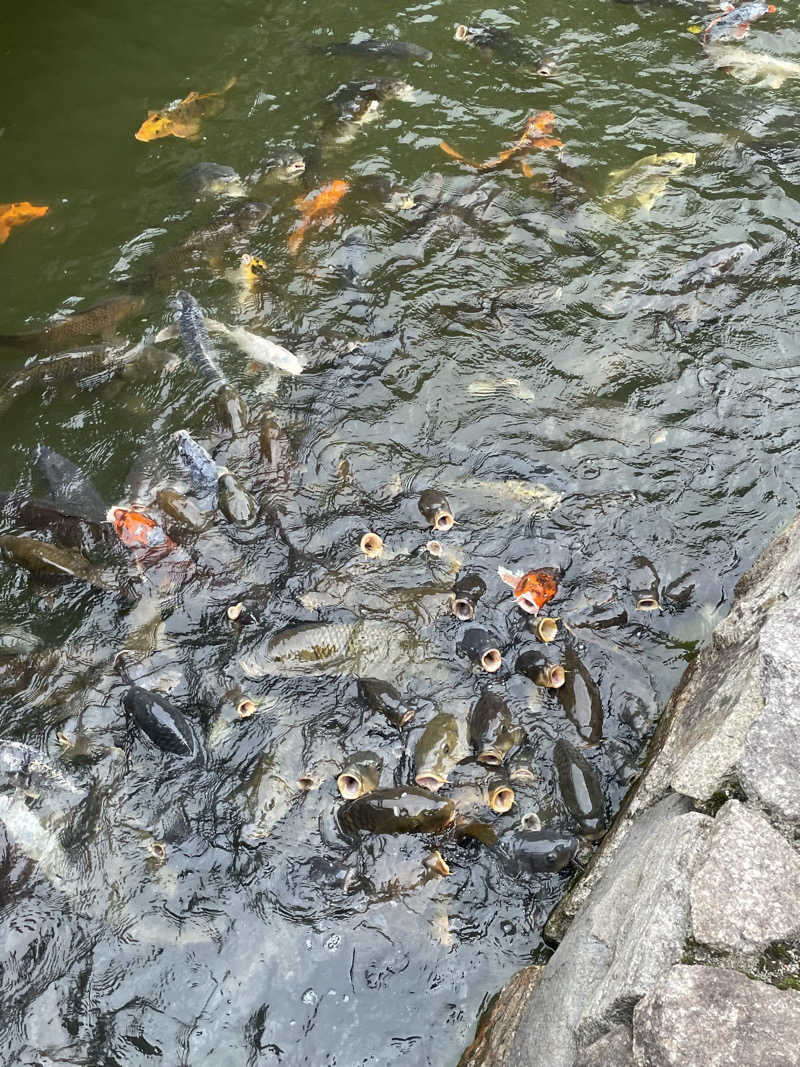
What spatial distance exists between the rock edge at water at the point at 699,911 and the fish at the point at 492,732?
0.74 m

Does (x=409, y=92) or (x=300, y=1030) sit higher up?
(x=409, y=92)

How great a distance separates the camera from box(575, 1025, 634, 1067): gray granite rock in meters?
2.53

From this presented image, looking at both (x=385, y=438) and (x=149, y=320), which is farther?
(x=149, y=320)

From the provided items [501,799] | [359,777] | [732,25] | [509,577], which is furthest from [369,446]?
[732,25]

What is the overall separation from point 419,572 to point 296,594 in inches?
30.9

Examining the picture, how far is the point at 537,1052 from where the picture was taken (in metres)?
2.94

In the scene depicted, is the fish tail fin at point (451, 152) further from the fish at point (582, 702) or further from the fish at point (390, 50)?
the fish at point (582, 702)

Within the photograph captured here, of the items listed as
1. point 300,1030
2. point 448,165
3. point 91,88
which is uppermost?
point 91,88

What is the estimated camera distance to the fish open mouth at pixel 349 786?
13.7 ft

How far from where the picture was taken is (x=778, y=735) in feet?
9.83

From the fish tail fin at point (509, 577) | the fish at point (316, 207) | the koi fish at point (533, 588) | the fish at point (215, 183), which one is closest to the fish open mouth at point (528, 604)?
the koi fish at point (533, 588)

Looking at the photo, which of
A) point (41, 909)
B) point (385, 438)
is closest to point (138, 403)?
point (385, 438)

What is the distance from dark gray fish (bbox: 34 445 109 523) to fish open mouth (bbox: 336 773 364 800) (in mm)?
2576

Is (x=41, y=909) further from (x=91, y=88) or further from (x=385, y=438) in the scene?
(x=91, y=88)
